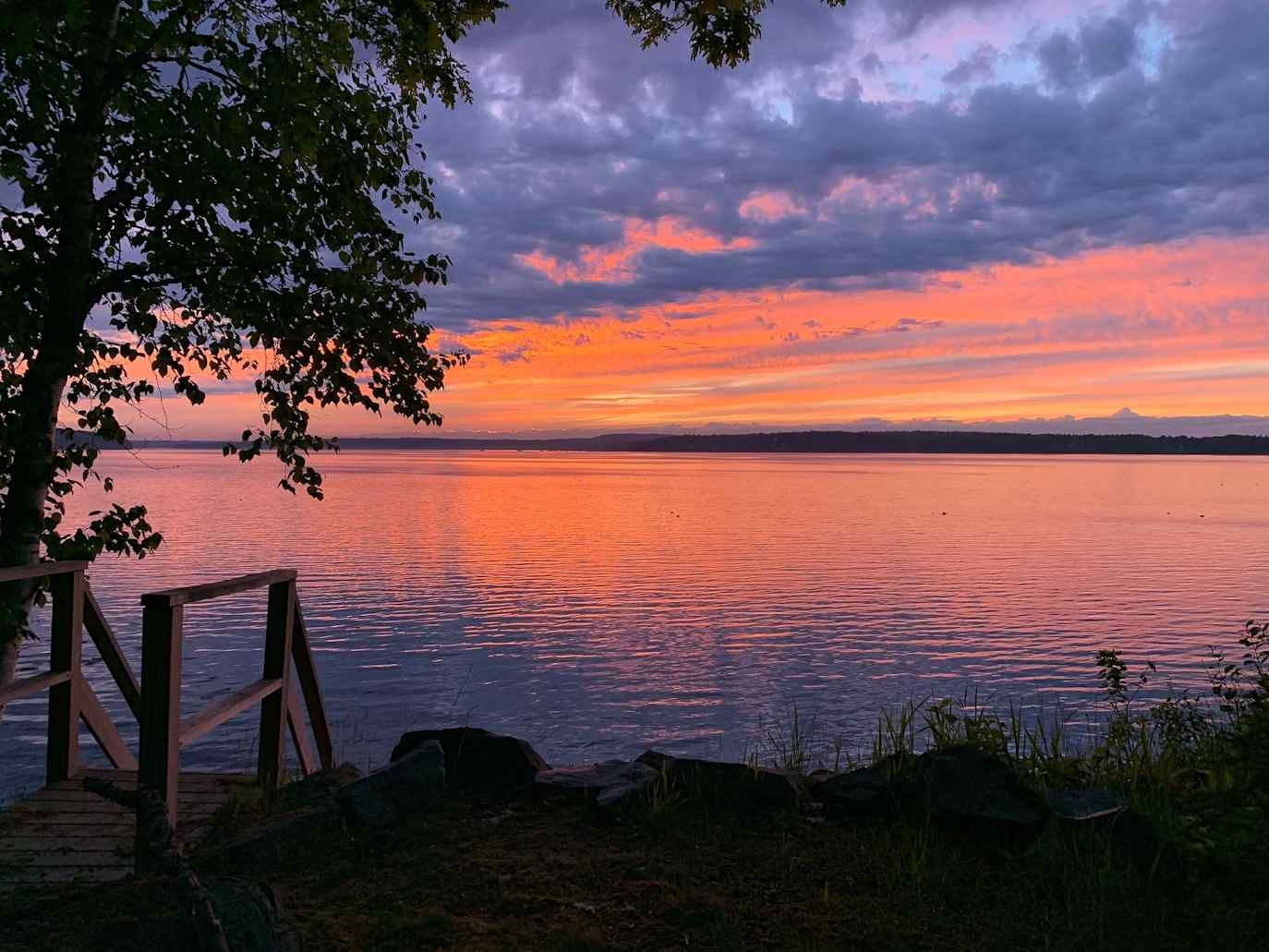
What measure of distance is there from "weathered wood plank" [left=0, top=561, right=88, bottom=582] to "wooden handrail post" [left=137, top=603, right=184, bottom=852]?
1.60 meters

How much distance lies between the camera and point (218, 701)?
8.91 m

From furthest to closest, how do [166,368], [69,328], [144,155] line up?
[166,368] < [69,328] < [144,155]

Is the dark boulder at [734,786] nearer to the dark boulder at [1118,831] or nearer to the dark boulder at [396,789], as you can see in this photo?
the dark boulder at [396,789]

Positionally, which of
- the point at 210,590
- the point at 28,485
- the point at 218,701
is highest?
the point at 28,485

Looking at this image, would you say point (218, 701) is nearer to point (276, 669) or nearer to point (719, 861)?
point (276, 669)

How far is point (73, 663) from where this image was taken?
345 inches

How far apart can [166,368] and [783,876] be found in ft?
25.1

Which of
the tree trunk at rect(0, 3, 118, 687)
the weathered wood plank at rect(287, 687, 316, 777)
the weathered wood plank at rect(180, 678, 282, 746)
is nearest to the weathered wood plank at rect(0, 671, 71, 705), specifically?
the tree trunk at rect(0, 3, 118, 687)

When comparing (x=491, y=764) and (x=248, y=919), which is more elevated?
(x=248, y=919)

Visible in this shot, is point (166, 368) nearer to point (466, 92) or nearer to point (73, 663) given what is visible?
point (73, 663)

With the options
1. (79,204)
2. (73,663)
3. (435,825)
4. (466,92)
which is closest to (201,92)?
(79,204)

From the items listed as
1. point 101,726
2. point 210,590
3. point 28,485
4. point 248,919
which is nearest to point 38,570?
point 28,485

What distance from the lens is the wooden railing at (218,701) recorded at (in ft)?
23.4

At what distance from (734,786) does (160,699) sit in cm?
440
